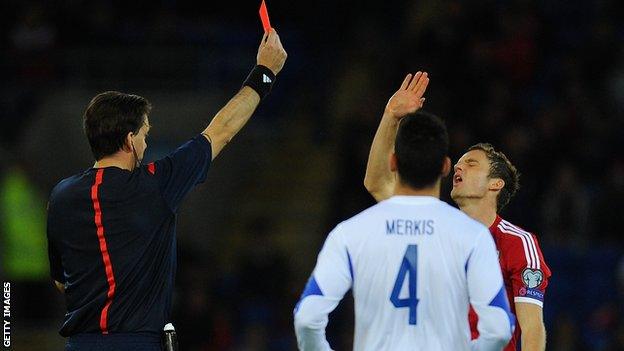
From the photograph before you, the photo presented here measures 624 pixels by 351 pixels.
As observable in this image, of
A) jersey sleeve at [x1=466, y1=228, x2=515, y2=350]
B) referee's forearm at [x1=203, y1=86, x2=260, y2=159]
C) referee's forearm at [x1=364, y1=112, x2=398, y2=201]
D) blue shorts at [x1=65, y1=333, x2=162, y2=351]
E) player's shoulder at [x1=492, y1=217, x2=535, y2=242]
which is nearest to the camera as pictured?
jersey sleeve at [x1=466, y1=228, x2=515, y2=350]

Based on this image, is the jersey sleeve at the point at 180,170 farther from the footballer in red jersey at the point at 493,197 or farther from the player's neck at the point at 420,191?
the player's neck at the point at 420,191

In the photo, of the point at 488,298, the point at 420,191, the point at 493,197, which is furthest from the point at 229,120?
the point at 488,298

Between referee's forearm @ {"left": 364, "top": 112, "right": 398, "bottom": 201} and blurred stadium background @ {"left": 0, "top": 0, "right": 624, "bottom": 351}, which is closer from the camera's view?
referee's forearm @ {"left": 364, "top": 112, "right": 398, "bottom": 201}

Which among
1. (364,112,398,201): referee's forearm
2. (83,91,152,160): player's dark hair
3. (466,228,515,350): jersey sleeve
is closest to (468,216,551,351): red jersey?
(364,112,398,201): referee's forearm

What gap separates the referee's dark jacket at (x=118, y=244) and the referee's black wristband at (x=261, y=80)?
645mm

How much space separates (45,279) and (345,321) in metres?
2.90

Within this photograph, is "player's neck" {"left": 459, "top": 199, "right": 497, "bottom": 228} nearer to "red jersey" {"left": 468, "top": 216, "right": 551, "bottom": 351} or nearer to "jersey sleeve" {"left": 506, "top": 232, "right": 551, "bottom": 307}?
"red jersey" {"left": 468, "top": 216, "right": 551, "bottom": 351}

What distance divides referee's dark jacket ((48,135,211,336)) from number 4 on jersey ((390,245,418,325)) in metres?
1.17

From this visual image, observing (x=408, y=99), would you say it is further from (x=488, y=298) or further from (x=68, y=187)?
(x=68, y=187)

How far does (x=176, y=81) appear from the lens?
14.7m

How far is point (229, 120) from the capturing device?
5.53 meters

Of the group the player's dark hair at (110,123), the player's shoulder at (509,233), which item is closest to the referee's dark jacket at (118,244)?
the player's dark hair at (110,123)

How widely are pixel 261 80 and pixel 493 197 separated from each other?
1.28 metres

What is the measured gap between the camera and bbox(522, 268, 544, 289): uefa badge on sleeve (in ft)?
18.5
